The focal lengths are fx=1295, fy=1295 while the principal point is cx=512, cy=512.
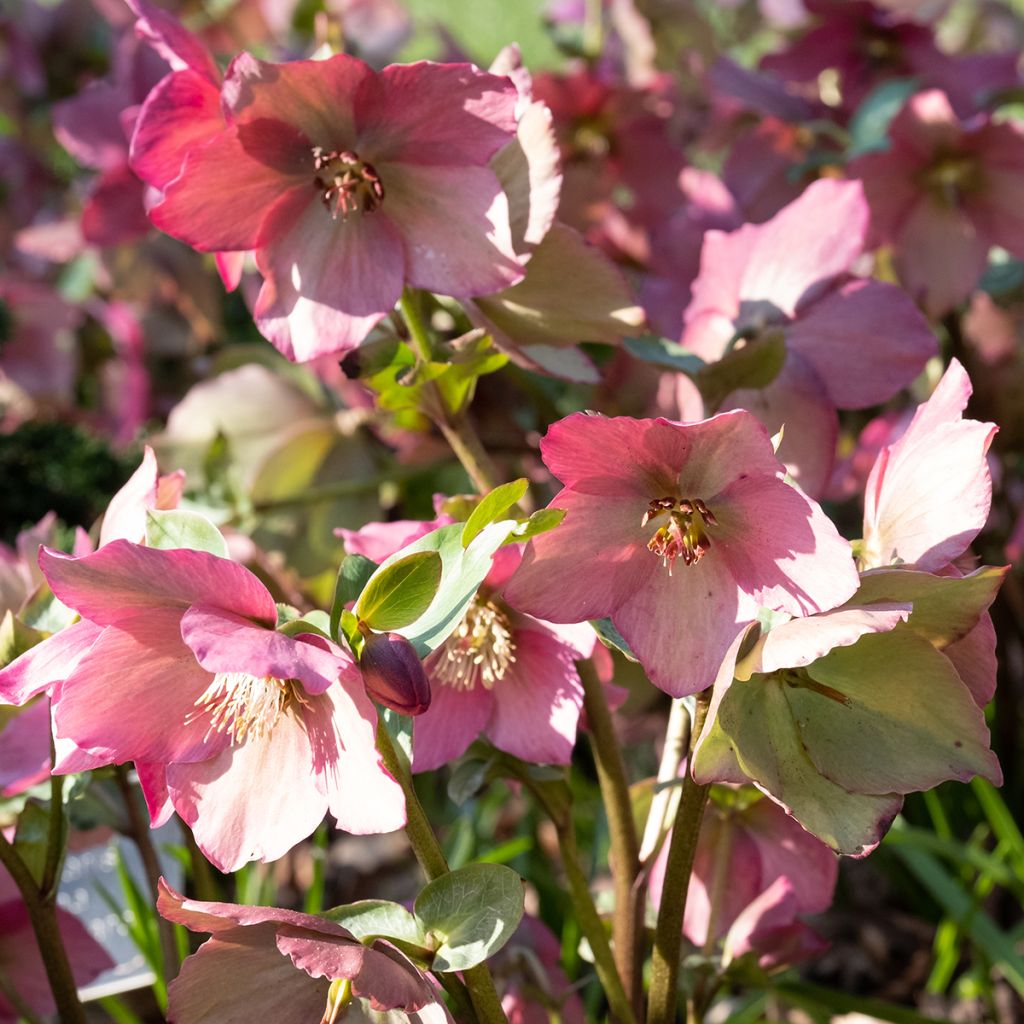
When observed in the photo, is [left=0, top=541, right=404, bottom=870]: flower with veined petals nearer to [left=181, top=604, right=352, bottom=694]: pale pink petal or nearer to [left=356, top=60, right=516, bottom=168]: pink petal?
[left=181, top=604, right=352, bottom=694]: pale pink petal

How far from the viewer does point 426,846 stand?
0.52 meters

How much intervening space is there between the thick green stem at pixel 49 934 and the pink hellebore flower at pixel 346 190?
0.27 m

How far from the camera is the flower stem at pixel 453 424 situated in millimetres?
615

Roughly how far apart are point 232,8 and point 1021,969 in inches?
54.5

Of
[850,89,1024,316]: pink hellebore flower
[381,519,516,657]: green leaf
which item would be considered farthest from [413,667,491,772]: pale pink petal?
[850,89,1024,316]: pink hellebore flower

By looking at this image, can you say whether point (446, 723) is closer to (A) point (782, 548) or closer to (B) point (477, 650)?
(B) point (477, 650)

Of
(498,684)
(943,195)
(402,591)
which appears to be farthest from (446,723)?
(943,195)

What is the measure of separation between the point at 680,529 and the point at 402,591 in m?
0.12

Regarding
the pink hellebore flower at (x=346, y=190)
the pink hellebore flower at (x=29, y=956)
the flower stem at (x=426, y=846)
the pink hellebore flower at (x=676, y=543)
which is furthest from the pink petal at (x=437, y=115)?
the pink hellebore flower at (x=29, y=956)

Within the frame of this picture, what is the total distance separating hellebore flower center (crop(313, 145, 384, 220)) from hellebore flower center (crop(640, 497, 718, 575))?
20 centimetres

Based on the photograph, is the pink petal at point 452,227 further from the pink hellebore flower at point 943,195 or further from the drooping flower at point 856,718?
the pink hellebore flower at point 943,195

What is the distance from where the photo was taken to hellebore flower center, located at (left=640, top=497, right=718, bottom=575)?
0.54m

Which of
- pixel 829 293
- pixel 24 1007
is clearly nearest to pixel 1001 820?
pixel 829 293

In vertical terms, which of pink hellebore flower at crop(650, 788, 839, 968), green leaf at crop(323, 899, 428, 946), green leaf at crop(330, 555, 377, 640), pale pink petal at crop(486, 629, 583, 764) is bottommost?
pink hellebore flower at crop(650, 788, 839, 968)
